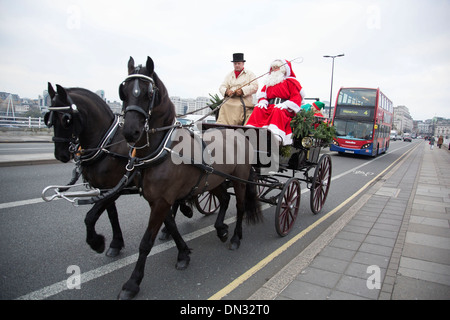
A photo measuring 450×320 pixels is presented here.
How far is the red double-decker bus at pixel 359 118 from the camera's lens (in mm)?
17250

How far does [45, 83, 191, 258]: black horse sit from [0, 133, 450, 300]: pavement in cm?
143

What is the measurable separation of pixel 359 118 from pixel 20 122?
2361cm

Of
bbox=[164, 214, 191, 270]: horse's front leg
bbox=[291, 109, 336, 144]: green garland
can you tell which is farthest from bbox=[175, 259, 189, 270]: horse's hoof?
bbox=[291, 109, 336, 144]: green garland

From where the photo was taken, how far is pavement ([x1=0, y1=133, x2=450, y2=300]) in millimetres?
2957

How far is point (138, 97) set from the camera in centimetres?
254

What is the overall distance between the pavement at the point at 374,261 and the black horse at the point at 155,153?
4.06 ft

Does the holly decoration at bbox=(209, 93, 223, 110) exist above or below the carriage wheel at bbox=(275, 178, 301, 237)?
above

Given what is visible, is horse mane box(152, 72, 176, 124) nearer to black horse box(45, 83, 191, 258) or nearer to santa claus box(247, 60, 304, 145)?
black horse box(45, 83, 191, 258)

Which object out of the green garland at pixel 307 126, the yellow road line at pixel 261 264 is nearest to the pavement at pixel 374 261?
the yellow road line at pixel 261 264
